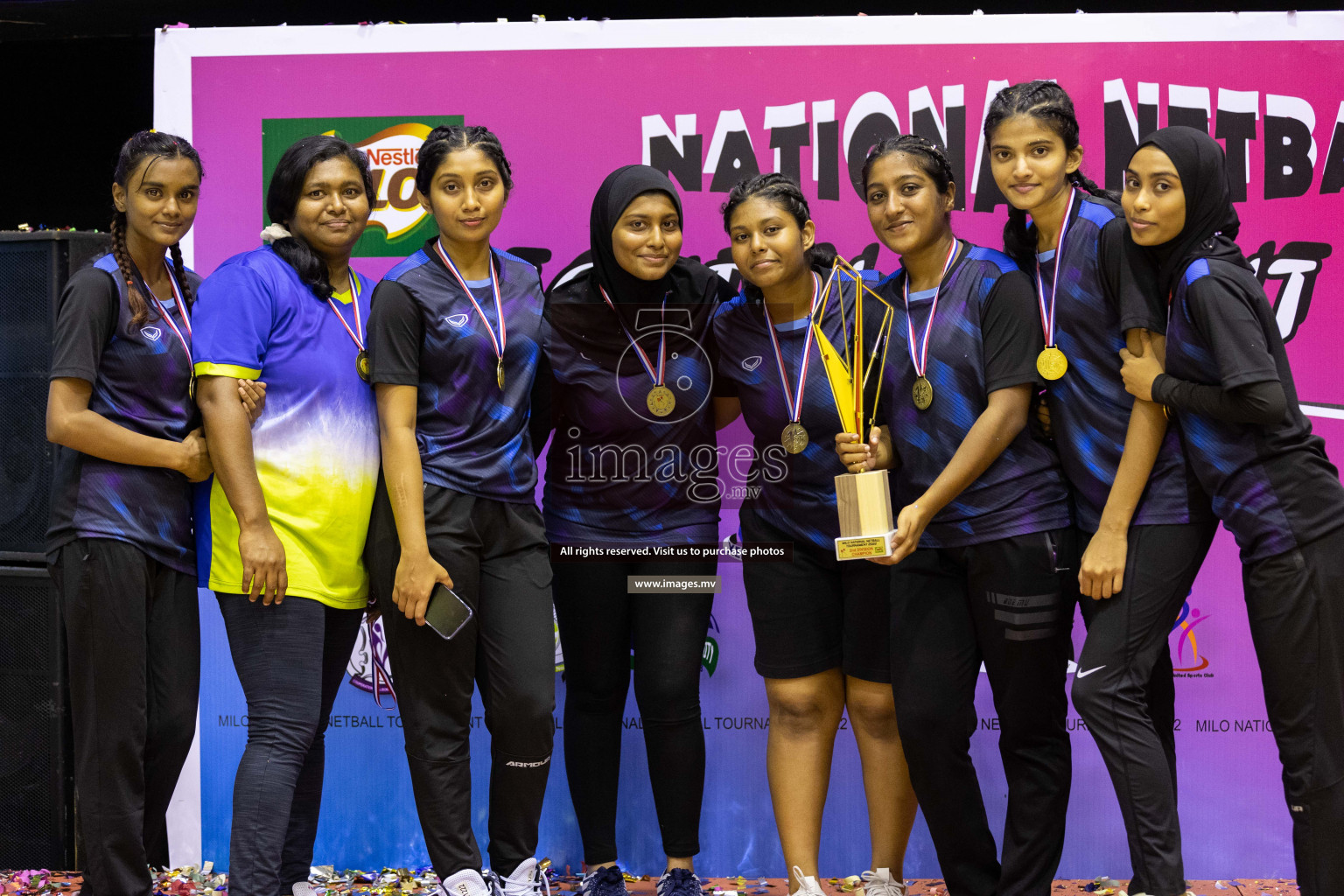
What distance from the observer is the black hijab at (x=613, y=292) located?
289 cm

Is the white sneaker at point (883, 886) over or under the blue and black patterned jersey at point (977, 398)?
under

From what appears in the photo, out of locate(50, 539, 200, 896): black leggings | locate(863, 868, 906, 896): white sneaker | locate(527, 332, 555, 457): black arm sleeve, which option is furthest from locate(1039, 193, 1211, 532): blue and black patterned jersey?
locate(50, 539, 200, 896): black leggings

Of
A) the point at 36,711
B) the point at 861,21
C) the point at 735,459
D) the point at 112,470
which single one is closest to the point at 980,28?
the point at 861,21

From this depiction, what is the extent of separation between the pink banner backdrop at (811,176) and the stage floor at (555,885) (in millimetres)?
54

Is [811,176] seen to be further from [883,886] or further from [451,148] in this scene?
[883,886]

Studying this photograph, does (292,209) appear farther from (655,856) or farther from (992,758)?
(992,758)

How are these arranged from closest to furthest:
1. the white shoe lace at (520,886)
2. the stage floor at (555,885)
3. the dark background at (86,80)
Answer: the white shoe lace at (520,886) < the stage floor at (555,885) < the dark background at (86,80)

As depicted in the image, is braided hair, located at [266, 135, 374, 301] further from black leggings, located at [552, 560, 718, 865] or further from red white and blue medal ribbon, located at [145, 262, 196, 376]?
black leggings, located at [552, 560, 718, 865]

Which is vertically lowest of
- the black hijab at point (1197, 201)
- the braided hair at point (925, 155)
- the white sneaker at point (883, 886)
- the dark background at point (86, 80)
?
the white sneaker at point (883, 886)

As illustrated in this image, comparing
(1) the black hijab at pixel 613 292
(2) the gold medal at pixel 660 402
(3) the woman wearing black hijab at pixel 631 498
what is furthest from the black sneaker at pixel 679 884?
(1) the black hijab at pixel 613 292

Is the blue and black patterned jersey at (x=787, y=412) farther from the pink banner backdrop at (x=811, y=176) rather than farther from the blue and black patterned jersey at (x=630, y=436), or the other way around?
the pink banner backdrop at (x=811, y=176)

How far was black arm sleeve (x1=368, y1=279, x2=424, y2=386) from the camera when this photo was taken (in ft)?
8.74

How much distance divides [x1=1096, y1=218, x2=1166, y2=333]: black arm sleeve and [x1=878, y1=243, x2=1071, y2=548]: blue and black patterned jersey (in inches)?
7.4

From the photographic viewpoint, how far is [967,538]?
8.80 feet
